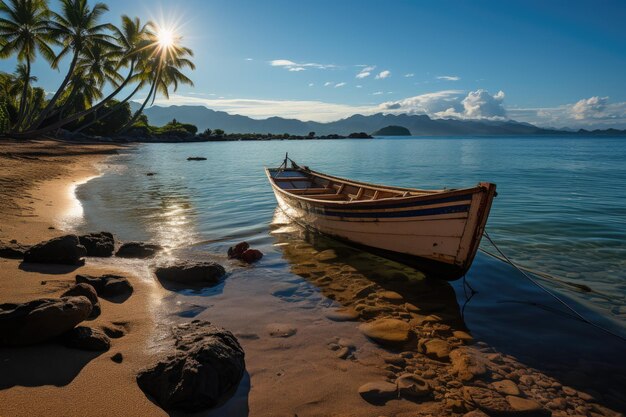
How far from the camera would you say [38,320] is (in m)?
3.88

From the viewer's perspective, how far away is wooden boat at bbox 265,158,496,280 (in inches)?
251

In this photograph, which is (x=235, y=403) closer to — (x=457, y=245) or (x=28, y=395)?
(x=28, y=395)

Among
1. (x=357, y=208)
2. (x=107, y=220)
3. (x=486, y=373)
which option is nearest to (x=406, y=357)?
(x=486, y=373)

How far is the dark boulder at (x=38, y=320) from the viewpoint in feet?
12.4

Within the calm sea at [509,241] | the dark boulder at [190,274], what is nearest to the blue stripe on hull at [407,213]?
the calm sea at [509,241]

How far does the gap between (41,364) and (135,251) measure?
16.9 feet

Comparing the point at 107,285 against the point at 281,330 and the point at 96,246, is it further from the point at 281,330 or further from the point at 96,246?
the point at 281,330

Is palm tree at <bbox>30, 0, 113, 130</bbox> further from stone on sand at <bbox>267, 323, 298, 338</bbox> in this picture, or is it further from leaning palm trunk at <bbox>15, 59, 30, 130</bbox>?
stone on sand at <bbox>267, 323, 298, 338</bbox>

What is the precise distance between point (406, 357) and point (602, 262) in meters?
7.13

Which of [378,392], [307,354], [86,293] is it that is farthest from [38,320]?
[378,392]

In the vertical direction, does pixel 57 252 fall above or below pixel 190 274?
above

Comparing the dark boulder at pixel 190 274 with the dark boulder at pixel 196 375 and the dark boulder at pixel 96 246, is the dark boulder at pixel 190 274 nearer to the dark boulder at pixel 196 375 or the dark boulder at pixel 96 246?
the dark boulder at pixel 96 246

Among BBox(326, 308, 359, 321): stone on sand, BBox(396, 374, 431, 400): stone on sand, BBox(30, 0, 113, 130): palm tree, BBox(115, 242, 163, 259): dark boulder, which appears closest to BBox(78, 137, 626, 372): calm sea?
BBox(115, 242, 163, 259): dark boulder

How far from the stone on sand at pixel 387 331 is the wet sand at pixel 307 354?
3 centimetres
